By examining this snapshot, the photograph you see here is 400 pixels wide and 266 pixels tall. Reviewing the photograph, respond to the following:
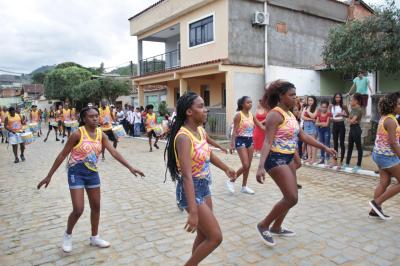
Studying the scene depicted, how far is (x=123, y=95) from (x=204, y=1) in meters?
19.2

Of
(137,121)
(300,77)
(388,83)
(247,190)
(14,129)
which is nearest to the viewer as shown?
(247,190)

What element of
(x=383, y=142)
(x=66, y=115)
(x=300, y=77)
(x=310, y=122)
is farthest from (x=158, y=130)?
(x=383, y=142)

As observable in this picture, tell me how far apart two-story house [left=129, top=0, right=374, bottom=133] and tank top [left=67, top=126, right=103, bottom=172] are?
1273 centimetres

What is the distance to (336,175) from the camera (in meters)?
8.09

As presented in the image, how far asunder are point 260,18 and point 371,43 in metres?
6.50

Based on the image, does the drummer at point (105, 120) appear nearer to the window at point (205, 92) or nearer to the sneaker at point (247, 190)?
the sneaker at point (247, 190)

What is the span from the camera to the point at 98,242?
4277 millimetres

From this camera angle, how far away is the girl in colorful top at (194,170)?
2.86 m

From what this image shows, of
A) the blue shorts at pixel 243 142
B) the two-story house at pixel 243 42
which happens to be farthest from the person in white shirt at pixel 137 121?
the blue shorts at pixel 243 142

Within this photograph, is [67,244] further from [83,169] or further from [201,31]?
[201,31]

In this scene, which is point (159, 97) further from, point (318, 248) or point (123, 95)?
point (318, 248)

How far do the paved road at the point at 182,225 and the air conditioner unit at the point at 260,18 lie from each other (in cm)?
1086

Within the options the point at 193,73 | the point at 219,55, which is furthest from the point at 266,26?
the point at 193,73

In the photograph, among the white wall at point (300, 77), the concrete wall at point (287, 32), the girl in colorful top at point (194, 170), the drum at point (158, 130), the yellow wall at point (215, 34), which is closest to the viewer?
the girl in colorful top at point (194, 170)
